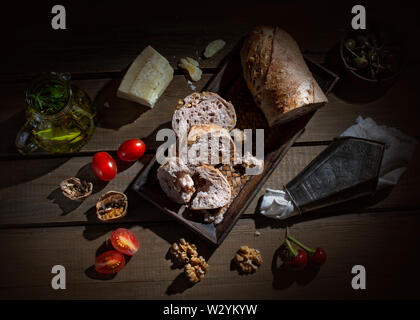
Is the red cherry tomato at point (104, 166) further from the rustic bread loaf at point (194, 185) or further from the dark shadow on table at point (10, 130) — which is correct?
the dark shadow on table at point (10, 130)

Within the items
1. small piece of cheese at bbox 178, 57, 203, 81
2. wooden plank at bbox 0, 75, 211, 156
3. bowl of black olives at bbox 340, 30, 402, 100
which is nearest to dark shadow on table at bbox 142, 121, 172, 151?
wooden plank at bbox 0, 75, 211, 156

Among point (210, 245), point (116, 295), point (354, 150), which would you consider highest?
point (354, 150)

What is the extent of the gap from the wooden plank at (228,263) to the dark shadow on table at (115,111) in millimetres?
501

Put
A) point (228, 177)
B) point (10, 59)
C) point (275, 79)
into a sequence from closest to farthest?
point (275, 79), point (228, 177), point (10, 59)

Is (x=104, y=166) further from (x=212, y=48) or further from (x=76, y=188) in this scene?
(x=212, y=48)

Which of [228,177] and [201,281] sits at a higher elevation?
[228,177]

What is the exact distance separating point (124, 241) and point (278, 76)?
984 millimetres

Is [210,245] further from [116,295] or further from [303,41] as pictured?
[303,41]

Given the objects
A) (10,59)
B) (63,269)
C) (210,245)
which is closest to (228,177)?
(210,245)

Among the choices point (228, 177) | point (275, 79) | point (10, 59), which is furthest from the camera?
point (10, 59)

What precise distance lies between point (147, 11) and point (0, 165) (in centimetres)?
103

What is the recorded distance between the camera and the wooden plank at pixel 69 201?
1713 mm

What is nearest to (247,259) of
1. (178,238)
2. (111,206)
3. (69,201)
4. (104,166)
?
(178,238)

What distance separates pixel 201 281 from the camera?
1.71m
